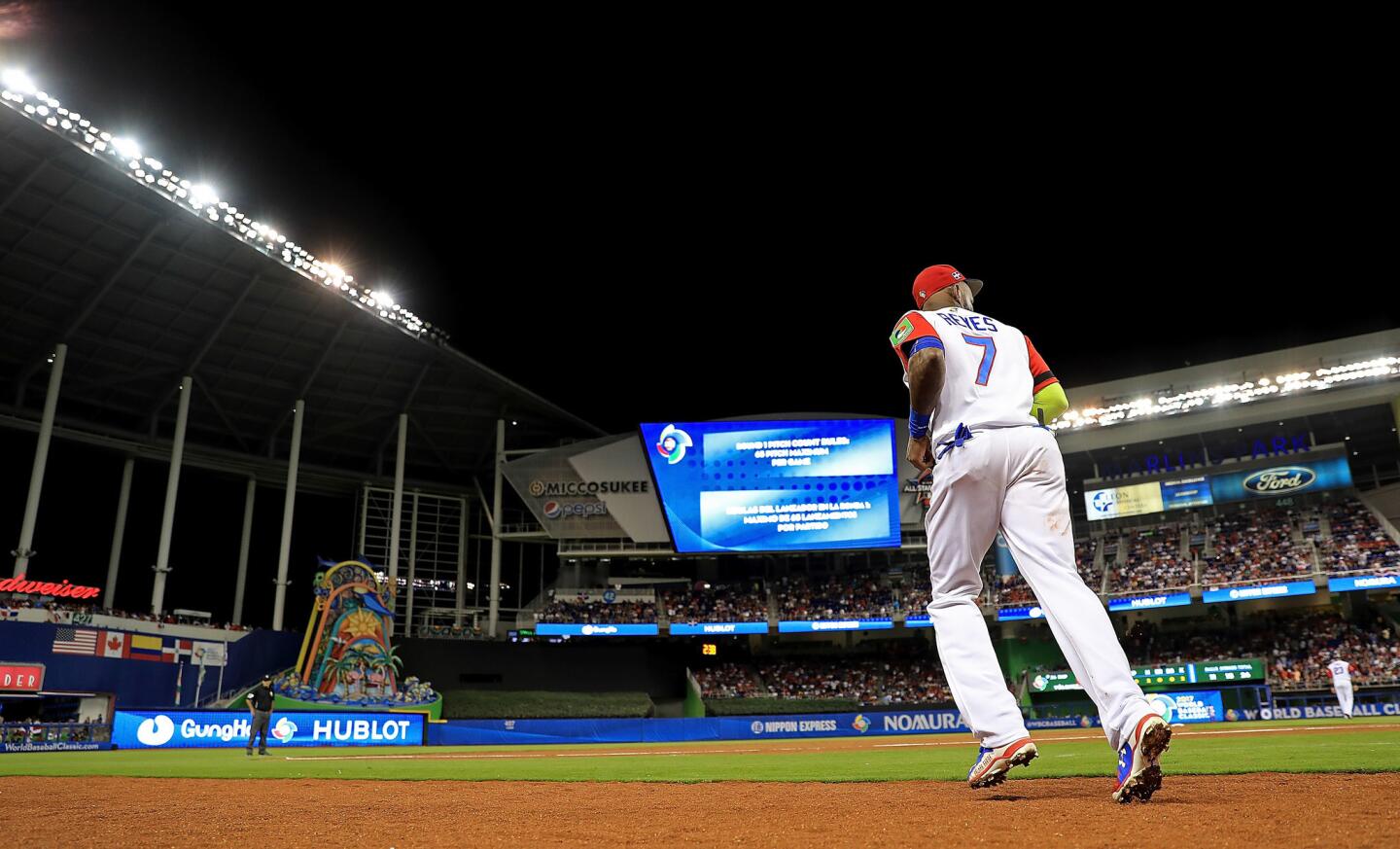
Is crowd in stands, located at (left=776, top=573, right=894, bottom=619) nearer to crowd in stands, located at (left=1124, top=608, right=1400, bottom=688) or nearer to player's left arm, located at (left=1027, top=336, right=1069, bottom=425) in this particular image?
crowd in stands, located at (left=1124, top=608, right=1400, bottom=688)

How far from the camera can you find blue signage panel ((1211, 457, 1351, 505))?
3747cm

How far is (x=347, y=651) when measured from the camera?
3073 cm

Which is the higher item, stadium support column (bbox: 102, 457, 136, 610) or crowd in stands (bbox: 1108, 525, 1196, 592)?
stadium support column (bbox: 102, 457, 136, 610)

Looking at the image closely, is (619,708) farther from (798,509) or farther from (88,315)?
(88,315)

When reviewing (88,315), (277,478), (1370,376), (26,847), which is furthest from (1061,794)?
(277,478)

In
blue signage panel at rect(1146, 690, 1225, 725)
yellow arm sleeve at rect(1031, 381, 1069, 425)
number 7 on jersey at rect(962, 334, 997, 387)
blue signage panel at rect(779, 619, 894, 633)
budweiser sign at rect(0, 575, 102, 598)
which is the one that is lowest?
blue signage panel at rect(1146, 690, 1225, 725)

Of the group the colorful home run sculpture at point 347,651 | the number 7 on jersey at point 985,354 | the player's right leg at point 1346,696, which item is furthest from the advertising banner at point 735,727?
the number 7 on jersey at point 985,354

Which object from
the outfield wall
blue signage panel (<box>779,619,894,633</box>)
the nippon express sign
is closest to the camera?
the nippon express sign

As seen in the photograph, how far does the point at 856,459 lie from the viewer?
127 ft

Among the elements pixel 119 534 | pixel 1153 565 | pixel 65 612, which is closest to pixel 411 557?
pixel 119 534

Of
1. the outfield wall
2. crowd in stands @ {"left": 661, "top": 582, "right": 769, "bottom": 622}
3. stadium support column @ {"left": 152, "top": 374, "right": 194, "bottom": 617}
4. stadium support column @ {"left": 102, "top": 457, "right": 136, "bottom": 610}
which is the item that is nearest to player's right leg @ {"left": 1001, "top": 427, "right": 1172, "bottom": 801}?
the outfield wall

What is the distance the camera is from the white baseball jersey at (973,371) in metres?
4.23

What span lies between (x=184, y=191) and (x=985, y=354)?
29.1 metres

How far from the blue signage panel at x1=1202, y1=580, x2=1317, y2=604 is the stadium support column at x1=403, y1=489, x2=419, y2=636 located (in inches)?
1312
